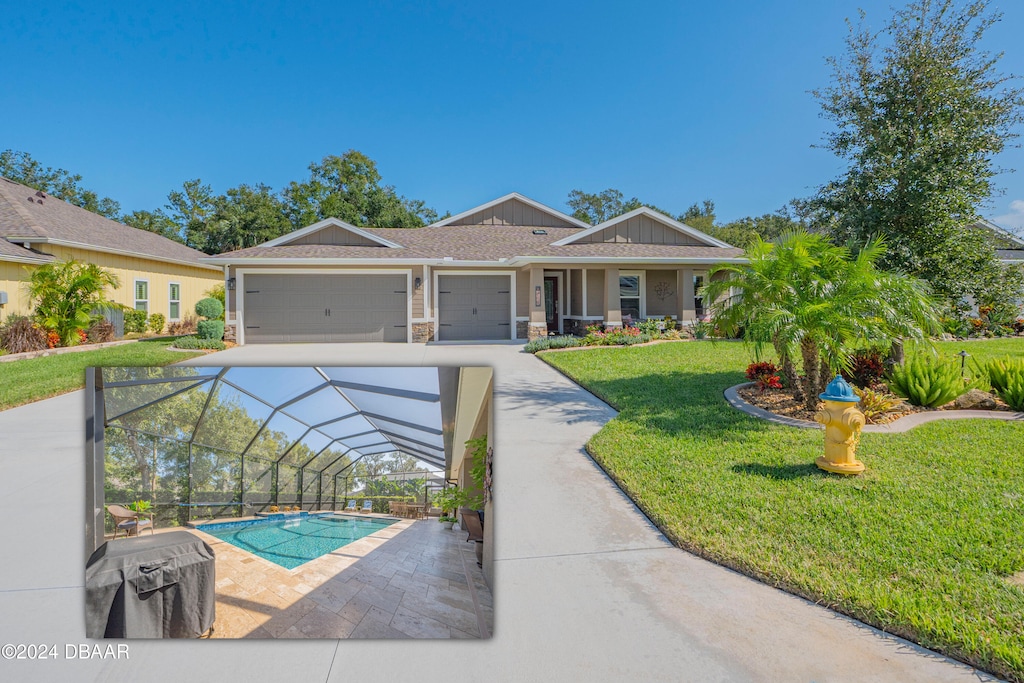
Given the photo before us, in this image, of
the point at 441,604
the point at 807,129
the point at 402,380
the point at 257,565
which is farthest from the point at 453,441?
the point at 807,129

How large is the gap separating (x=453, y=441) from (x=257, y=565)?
76 centimetres

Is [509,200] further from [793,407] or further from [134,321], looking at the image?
[793,407]

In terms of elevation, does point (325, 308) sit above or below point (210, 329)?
above

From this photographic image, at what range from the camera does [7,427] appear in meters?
6.66

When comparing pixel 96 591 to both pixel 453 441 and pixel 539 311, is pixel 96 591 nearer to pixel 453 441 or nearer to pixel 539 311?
pixel 453 441

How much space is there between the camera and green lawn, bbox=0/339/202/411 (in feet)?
27.3

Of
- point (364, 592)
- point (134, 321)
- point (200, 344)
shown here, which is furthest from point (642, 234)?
point (134, 321)

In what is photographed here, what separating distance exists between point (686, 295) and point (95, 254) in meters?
19.4

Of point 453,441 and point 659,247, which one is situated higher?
point 659,247

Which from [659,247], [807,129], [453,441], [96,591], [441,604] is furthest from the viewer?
[659,247]

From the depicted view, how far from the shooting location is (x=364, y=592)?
172 cm

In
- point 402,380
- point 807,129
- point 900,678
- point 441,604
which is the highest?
point 807,129

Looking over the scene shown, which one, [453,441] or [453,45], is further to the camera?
[453,45]

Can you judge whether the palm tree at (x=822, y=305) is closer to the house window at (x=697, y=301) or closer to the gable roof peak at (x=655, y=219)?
the house window at (x=697, y=301)
